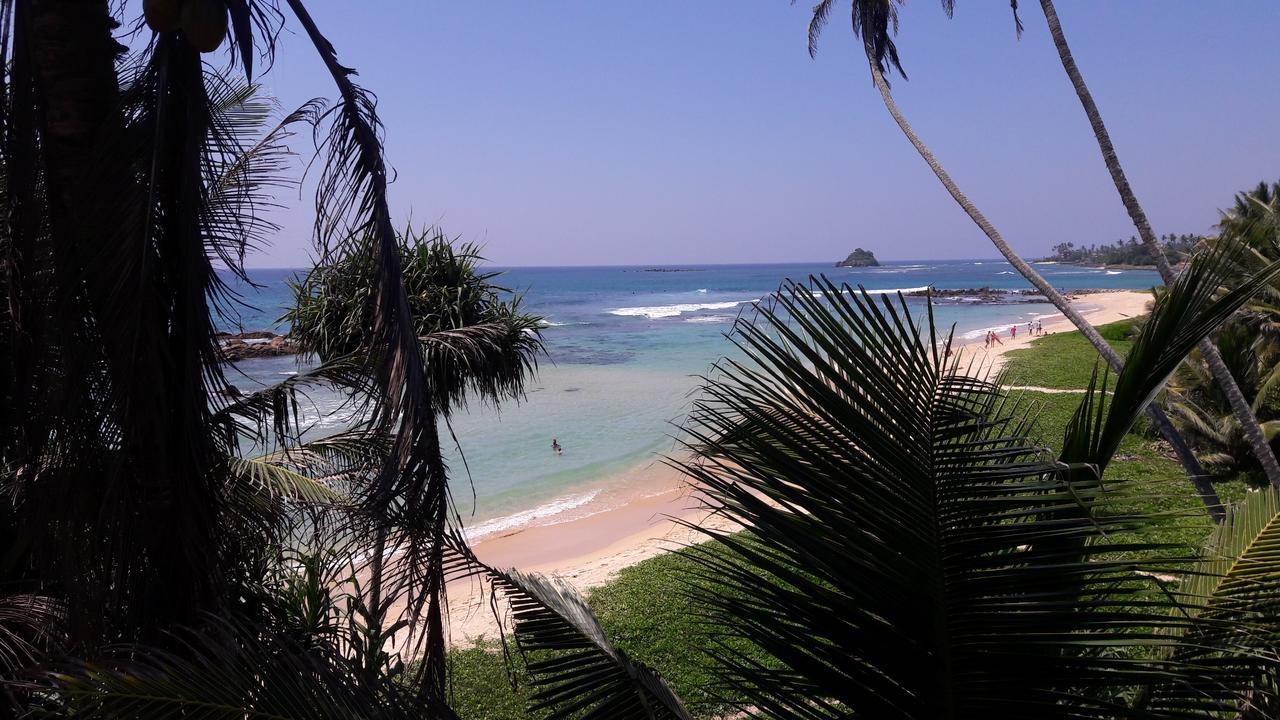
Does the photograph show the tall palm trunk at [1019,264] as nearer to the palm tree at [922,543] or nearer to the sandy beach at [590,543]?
the sandy beach at [590,543]

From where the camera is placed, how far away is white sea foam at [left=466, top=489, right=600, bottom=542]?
13.8m

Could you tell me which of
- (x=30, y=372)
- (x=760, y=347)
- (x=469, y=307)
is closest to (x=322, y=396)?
(x=469, y=307)

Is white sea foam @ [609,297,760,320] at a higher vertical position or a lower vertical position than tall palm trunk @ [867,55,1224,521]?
lower

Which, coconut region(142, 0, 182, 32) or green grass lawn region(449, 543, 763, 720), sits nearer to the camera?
coconut region(142, 0, 182, 32)

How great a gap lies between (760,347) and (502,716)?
5.96 metres

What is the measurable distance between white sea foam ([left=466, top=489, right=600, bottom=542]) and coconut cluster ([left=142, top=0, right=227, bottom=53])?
1169 cm

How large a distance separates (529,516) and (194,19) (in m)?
13.5

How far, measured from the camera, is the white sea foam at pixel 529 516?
544 inches

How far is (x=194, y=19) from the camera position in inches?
78.1

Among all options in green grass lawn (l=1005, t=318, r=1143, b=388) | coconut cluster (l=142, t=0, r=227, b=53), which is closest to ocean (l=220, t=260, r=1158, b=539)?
coconut cluster (l=142, t=0, r=227, b=53)

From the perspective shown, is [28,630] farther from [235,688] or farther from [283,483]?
[235,688]

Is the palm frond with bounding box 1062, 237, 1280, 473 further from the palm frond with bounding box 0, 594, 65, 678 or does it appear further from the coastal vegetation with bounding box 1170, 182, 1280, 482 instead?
the coastal vegetation with bounding box 1170, 182, 1280, 482

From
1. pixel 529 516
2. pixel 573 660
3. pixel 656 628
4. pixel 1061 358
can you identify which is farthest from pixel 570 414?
pixel 573 660

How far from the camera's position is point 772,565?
1.60 metres
